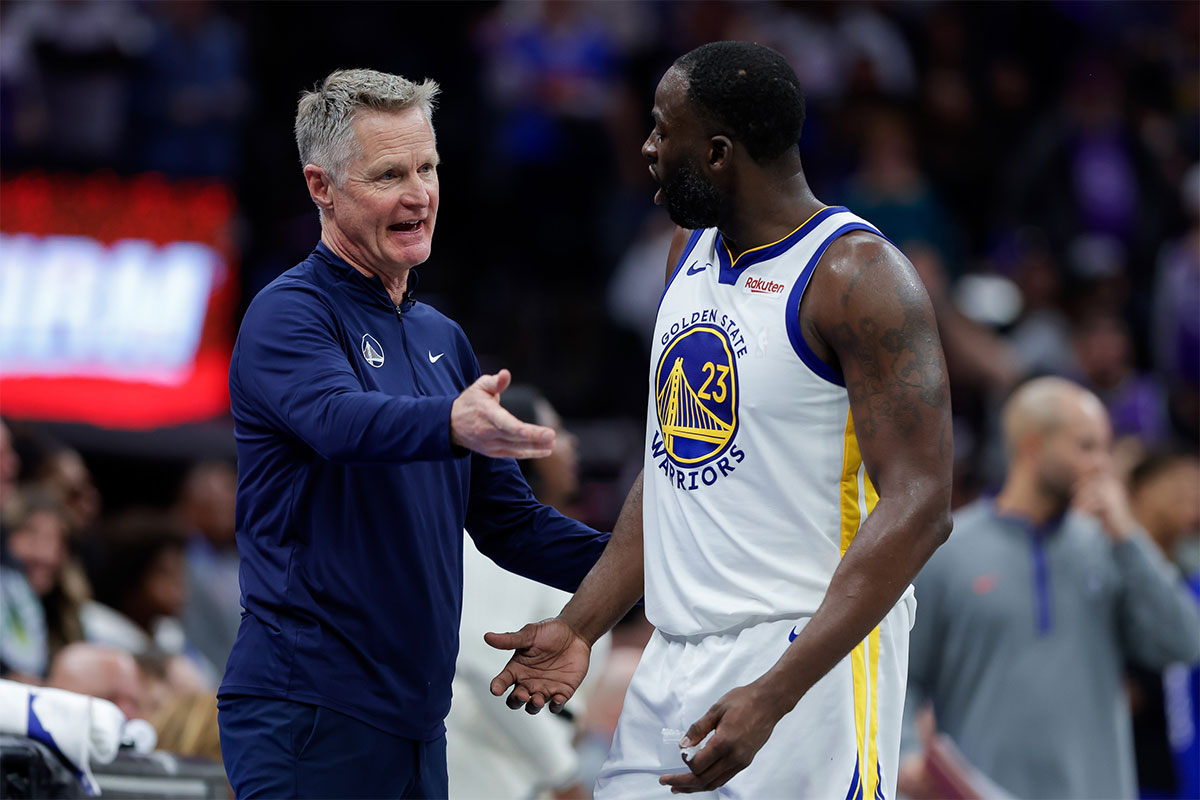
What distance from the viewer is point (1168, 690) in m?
6.92

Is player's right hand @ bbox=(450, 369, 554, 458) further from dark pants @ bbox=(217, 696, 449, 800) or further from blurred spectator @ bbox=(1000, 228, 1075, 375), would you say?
blurred spectator @ bbox=(1000, 228, 1075, 375)

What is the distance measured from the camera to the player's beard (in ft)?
11.4

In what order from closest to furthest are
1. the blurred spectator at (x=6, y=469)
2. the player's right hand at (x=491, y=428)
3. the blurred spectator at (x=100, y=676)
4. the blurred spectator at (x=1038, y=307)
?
1. the player's right hand at (x=491, y=428)
2. the blurred spectator at (x=100, y=676)
3. the blurred spectator at (x=6, y=469)
4. the blurred spectator at (x=1038, y=307)

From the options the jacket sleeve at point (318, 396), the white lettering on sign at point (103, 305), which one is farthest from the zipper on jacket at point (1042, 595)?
the white lettering on sign at point (103, 305)

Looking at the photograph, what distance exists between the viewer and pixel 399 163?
11.5 ft

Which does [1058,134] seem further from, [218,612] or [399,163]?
[399,163]

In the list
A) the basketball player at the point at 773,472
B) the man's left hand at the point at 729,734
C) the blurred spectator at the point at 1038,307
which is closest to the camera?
the man's left hand at the point at 729,734

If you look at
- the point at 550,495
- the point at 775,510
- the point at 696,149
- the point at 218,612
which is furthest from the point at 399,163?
the point at 218,612

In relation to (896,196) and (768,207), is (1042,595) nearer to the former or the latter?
(768,207)

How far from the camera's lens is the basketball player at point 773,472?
10.5 ft

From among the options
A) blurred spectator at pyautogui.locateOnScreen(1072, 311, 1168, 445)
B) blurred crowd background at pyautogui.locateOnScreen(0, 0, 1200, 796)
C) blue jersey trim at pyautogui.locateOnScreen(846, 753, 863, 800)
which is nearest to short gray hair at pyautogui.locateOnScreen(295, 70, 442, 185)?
blue jersey trim at pyautogui.locateOnScreen(846, 753, 863, 800)

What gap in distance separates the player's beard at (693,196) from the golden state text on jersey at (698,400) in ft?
0.66

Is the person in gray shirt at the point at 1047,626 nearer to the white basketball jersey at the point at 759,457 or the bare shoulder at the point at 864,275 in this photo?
the white basketball jersey at the point at 759,457

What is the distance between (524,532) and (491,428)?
1.01 meters
